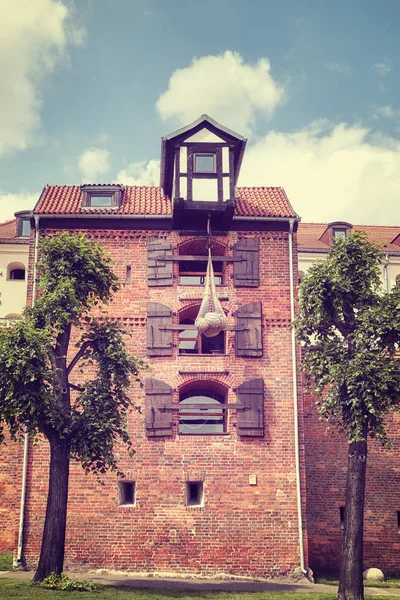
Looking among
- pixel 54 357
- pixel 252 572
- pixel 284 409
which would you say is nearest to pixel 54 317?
pixel 54 357

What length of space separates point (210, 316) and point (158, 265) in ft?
10.7

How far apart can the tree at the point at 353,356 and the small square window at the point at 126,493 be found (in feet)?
20.0

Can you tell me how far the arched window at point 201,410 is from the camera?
2027cm

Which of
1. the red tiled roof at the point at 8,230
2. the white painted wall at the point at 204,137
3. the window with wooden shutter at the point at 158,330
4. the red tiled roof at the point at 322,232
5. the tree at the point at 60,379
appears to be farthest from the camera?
the red tiled roof at the point at 8,230

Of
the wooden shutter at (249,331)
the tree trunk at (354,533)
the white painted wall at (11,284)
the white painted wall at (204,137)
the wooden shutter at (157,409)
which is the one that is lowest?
the tree trunk at (354,533)

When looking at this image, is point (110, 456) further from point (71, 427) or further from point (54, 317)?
point (54, 317)

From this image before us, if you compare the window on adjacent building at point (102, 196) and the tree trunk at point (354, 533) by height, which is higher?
the window on adjacent building at point (102, 196)

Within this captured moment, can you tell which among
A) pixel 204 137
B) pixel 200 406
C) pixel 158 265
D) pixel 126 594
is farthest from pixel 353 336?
pixel 204 137

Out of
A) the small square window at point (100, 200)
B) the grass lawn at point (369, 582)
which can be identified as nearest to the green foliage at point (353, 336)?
the grass lawn at point (369, 582)

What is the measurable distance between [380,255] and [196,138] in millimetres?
7103

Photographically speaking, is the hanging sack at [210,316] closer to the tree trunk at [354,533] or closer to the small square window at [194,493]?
the small square window at [194,493]

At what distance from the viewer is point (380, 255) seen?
17.9m

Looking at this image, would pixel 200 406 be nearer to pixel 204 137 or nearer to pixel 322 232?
pixel 204 137

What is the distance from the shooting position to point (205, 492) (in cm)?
1955
